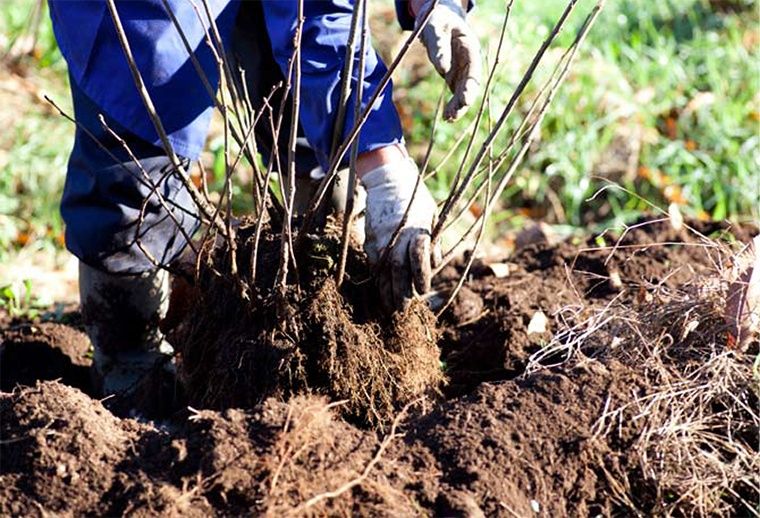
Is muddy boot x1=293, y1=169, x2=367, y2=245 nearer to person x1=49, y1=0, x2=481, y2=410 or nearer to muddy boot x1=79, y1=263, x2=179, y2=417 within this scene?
person x1=49, y1=0, x2=481, y2=410

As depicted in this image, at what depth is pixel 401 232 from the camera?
7.37 ft

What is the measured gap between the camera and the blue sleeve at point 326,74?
2.36 m

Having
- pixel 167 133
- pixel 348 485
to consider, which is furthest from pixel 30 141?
pixel 348 485

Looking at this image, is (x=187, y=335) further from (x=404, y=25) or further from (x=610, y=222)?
(x=610, y=222)

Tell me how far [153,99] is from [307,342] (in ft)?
2.32

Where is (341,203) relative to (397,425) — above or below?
above

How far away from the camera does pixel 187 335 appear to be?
2.46 metres

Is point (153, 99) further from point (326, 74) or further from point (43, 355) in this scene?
point (43, 355)

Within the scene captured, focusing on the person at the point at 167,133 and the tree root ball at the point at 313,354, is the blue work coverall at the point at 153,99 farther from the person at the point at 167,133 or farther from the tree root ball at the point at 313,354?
the tree root ball at the point at 313,354

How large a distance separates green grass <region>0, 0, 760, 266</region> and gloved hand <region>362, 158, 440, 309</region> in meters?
2.09

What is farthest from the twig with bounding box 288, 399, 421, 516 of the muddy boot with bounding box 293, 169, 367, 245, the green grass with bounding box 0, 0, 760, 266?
the green grass with bounding box 0, 0, 760, 266

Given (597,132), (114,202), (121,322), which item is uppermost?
(114,202)

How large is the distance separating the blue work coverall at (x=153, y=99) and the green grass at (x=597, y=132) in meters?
1.66

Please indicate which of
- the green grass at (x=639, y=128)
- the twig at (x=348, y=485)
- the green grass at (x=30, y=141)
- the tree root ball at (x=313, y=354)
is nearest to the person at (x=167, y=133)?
the tree root ball at (x=313, y=354)
